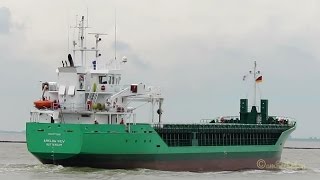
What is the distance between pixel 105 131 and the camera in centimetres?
3847

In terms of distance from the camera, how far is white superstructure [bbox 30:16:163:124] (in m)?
40.1

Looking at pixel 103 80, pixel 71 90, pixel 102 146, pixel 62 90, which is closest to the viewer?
pixel 102 146

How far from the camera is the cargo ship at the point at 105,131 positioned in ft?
126

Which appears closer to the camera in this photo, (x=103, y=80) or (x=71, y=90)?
(x=71, y=90)

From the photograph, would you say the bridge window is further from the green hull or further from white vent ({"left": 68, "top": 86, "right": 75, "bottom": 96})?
the green hull

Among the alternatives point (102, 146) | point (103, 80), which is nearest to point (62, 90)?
point (103, 80)

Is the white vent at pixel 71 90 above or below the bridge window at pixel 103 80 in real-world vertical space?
below

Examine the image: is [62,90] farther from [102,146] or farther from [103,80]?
[102,146]

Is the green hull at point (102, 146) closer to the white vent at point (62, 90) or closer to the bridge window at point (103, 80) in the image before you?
the white vent at point (62, 90)

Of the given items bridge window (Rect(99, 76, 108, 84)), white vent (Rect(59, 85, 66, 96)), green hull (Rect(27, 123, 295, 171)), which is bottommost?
green hull (Rect(27, 123, 295, 171))

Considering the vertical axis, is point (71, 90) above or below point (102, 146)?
above

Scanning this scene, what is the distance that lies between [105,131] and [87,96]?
3389 mm

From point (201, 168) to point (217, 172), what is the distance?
1173 millimetres

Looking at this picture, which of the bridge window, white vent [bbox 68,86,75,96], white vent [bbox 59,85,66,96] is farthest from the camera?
the bridge window
